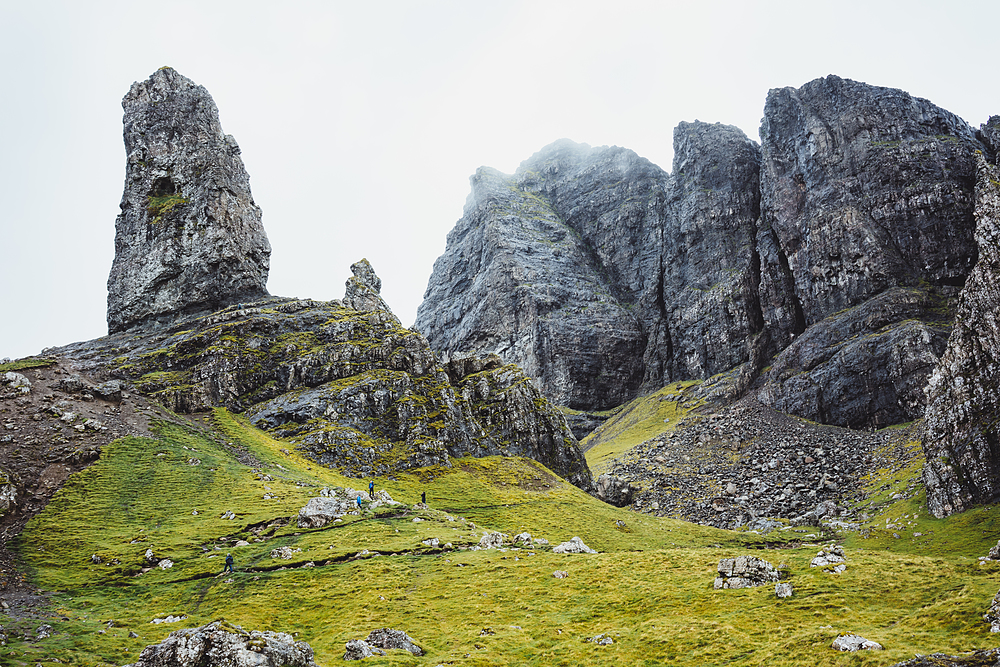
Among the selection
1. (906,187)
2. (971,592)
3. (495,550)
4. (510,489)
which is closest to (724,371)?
(906,187)

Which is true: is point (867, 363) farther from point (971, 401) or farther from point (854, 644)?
point (854, 644)

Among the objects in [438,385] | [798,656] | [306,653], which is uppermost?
[438,385]

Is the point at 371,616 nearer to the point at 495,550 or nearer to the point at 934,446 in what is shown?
the point at 495,550

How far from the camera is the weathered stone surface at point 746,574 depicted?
37312 mm

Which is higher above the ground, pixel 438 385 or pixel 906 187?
pixel 906 187

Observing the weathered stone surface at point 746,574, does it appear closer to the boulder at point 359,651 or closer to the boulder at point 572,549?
the boulder at point 572,549

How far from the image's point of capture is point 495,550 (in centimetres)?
5262

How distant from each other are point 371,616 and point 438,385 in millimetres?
66073

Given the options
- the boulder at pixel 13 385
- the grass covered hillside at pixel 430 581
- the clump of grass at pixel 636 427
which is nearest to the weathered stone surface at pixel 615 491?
the clump of grass at pixel 636 427

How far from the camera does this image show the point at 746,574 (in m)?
37.7

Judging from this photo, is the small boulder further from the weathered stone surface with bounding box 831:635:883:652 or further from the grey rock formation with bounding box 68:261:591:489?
the grey rock formation with bounding box 68:261:591:489

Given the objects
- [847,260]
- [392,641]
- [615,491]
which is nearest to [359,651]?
[392,641]

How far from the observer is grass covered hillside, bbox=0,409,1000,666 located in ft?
97.1

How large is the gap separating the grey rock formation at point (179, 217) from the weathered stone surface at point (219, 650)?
107167mm
